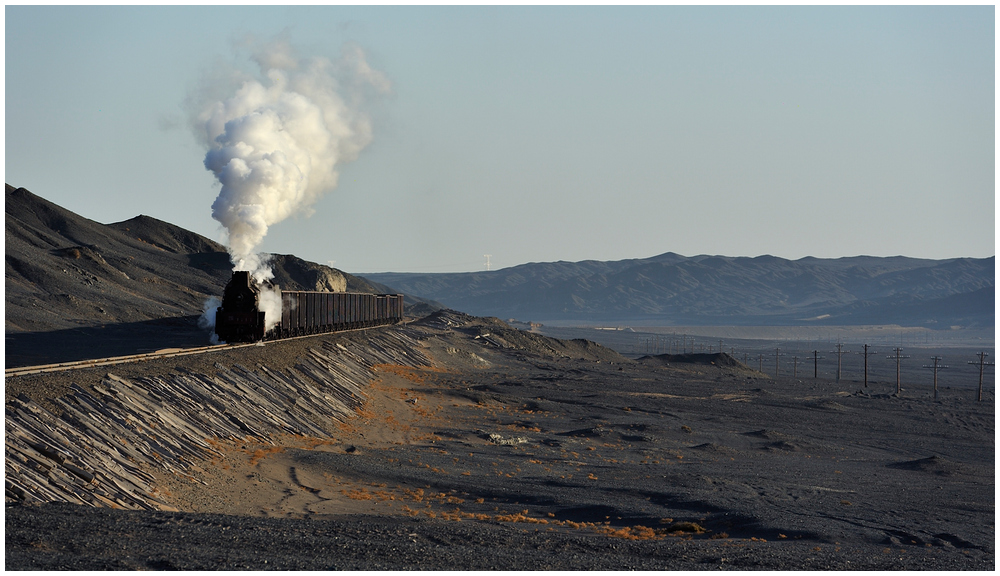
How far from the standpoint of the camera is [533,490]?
83.6 feet

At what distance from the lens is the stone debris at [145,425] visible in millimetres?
19031

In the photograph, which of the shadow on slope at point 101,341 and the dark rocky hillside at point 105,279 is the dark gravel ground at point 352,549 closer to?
the shadow on slope at point 101,341

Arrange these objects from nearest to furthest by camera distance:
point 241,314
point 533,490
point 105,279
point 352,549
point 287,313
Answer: point 352,549 → point 533,490 → point 241,314 → point 287,313 → point 105,279

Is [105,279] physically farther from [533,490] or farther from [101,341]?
[533,490]

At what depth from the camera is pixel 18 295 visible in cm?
7262

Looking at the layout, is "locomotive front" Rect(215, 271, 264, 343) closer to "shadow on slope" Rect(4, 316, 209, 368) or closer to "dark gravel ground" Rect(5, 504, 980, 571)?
"shadow on slope" Rect(4, 316, 209, 368)

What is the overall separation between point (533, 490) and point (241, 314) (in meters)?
25.9

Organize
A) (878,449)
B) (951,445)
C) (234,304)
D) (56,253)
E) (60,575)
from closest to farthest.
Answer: (60,575), (878,449), (951,445), (234,304), (56,253)

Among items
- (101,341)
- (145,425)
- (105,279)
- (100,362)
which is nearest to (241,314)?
(100,362)

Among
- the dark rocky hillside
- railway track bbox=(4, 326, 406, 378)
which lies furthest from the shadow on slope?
railway track bbox=(4, 326, 406, 378)

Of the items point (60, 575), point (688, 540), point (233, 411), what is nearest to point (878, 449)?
point (688, 540)

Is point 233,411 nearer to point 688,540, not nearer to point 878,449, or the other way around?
point 688,540

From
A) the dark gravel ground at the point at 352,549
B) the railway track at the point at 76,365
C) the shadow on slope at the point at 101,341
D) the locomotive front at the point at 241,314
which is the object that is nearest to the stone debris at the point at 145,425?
the dark gravel ground at the point at 352,549

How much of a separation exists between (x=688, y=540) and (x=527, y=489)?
6675 mm
